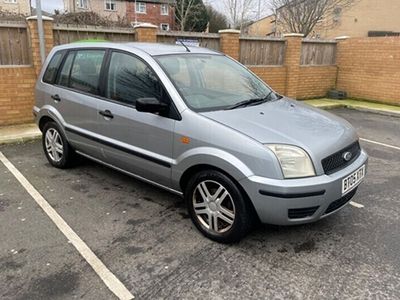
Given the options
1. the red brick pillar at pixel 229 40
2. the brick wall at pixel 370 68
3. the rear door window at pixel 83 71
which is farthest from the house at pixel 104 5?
the rear door window at pixel 83 71

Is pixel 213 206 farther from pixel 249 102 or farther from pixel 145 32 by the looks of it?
pixel 145 32

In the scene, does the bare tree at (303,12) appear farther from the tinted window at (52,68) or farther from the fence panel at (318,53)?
the tinted window at (52,68)

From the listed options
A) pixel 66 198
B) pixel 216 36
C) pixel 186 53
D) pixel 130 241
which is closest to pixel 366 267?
pixel 130 241

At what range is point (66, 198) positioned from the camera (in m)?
4.27

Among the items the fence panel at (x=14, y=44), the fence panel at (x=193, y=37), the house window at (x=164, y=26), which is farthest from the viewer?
the house window at (x=164, y=26)

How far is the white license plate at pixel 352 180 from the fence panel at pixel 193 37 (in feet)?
20.4

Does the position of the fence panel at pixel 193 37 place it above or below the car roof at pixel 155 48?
above

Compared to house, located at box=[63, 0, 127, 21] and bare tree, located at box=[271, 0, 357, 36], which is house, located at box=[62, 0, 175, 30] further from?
bare tree, located at box=[271, 0, 357, 36]

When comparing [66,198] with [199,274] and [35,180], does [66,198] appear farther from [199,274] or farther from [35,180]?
[199,274]

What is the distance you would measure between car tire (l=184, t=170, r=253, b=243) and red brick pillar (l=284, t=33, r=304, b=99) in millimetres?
8225

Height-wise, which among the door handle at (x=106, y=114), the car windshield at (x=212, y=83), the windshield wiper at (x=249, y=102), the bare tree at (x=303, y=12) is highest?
the bare tree at (x=303, y=12)

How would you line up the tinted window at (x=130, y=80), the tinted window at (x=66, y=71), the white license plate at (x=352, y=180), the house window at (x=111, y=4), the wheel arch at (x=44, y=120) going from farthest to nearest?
the house window at (x=111, y=4)
the wheel arch at (x=44, y=120)
the tinted window at (x=66, y=71)
the tinted window at (x=130, y=80)
the white license plate at (x=352, y=180)

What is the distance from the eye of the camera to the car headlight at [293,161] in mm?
2924

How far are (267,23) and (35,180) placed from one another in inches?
1554
